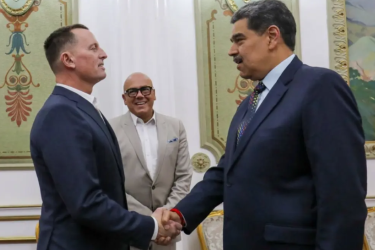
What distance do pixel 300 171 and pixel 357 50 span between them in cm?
289

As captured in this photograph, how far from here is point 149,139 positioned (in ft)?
10.0

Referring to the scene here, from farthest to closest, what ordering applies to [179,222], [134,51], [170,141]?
[134,51] < [170,141] < [179,222]

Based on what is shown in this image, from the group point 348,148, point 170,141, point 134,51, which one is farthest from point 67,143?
point 134,51

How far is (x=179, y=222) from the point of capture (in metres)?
2.05

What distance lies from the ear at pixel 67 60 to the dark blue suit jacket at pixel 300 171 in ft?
2.45

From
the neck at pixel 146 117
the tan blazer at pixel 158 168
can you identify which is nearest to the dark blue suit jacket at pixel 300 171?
the tan blazer at pixel 158 168

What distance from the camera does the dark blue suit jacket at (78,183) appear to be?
1.59 m

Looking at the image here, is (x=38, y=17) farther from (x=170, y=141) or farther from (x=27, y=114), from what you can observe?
(x=170, y=141)

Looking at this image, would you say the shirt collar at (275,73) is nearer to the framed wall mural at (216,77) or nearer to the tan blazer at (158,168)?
the tan blazer at (158,168)

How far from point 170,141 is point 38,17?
5.53ft

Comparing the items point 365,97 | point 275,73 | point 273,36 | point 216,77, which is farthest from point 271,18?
point 365,97

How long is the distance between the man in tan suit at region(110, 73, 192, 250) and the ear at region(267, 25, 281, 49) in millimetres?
1421

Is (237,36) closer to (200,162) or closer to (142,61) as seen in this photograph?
(142,61)

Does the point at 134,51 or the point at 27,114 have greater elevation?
the point at 134,51
